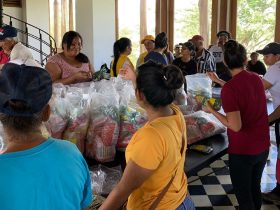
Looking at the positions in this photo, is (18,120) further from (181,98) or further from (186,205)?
(181,98)

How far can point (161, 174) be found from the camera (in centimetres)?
131

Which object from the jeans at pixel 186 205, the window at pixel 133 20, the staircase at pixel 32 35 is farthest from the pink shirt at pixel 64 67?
the staircase at pixel 32 35

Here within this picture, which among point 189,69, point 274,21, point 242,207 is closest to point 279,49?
point 242,207

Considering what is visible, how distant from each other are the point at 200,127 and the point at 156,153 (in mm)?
1118

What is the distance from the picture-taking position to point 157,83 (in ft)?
4.42

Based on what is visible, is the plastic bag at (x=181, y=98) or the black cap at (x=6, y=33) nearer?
the plastic bag at (x=181, y=98)

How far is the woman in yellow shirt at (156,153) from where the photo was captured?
1.24 meters

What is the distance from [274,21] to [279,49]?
366cm

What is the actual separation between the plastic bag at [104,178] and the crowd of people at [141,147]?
0.32 metres

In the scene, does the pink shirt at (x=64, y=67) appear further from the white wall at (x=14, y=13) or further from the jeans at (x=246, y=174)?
the white wall at (x=14, y=13)

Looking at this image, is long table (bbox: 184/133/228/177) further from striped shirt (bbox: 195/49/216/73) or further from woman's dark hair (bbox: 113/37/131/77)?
striped shirt (bbox: 195/49/216/73)

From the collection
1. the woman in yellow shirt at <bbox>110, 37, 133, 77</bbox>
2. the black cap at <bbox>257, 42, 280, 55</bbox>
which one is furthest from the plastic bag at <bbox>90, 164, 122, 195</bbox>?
the woman in yellow shirt at <bbox>110, 37, 133, 77</bbox>

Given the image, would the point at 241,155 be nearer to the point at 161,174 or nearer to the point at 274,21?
the point at 161,174

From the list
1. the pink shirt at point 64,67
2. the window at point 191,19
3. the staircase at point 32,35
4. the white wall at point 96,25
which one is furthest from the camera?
the staircase at point 32,35
